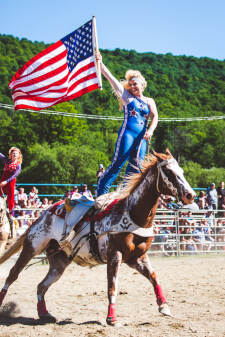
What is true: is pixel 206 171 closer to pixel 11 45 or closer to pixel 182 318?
pixel 11 45

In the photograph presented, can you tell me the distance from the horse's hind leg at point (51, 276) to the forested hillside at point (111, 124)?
166ft

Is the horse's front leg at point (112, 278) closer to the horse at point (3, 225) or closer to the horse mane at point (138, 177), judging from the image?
the horse mane at point (138, 177)

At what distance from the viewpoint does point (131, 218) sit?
5648 millimetres

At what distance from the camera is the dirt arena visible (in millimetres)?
5410

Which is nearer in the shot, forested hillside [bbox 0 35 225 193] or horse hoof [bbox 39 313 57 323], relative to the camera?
horse hoof [bbox 39 313 57 323]

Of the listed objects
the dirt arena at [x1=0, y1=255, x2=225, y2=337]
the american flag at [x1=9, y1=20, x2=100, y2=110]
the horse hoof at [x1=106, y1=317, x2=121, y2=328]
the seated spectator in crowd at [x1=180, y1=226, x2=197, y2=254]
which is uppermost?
the american flag at [x1=9, y1=20, x2=100, y2=110]

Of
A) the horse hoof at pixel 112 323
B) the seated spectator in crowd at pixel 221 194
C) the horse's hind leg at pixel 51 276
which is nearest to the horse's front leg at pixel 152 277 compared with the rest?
the horse hoof at pixel 112 323

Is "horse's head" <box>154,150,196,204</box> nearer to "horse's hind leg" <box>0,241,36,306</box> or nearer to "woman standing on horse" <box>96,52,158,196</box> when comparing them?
"woman standing on horse" <box>96,52,158,196</box>

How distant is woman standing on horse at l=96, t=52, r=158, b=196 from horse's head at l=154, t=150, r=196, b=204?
422 millimetres

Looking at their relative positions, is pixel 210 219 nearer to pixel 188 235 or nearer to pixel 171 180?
pixel 188 235

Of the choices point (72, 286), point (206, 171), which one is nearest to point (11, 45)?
point (206, 171)

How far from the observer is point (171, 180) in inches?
213

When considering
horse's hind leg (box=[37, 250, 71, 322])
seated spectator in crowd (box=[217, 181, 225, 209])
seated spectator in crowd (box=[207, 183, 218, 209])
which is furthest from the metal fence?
horse's hind leg (box=[37, 250, 71, 322])

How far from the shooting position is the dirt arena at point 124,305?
213 inches
